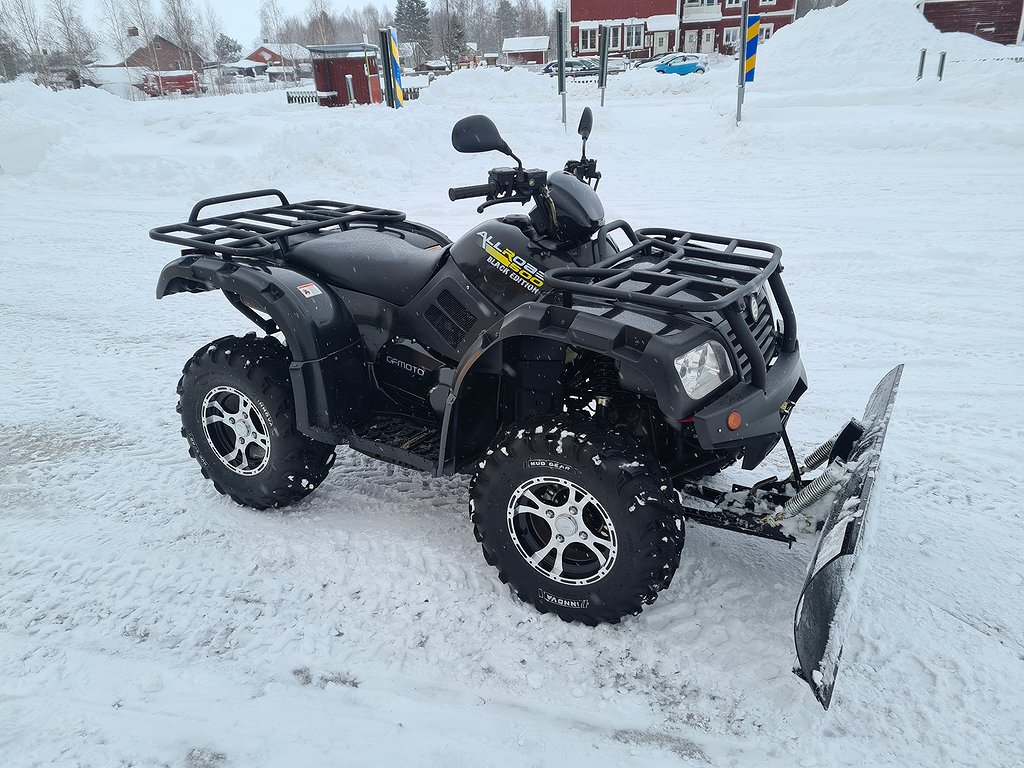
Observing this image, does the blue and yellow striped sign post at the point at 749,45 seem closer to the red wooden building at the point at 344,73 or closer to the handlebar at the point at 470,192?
the handlebar at the point at 470,192

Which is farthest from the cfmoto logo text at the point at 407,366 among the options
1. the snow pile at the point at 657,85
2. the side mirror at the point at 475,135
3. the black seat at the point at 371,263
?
the snow pile at the point at 657,85

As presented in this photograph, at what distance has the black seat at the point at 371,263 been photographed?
361 cm

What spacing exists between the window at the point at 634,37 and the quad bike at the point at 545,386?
52.9 meters

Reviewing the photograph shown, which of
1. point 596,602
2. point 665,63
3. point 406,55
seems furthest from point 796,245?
point 406,55

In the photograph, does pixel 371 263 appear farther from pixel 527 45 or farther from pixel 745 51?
pixel 527 45

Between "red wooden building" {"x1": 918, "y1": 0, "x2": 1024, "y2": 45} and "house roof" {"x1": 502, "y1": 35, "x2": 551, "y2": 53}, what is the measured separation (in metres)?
29.5

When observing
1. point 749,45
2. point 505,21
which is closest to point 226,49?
point 505,21

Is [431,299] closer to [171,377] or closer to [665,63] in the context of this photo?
[171,377]

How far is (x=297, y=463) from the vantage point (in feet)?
11.9

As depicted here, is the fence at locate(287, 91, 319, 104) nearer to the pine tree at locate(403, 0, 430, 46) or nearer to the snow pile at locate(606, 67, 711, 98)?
the snow pile at locate(606, 67, 711, 98)

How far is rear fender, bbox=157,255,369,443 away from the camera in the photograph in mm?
3461

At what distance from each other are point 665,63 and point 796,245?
34978mm

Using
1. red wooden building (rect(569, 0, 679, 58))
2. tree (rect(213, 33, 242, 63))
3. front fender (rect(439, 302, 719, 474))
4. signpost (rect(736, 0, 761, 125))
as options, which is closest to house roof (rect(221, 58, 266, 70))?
tree (rect(213, 33, 242, 63))

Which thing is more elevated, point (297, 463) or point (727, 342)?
point (727, 342)
